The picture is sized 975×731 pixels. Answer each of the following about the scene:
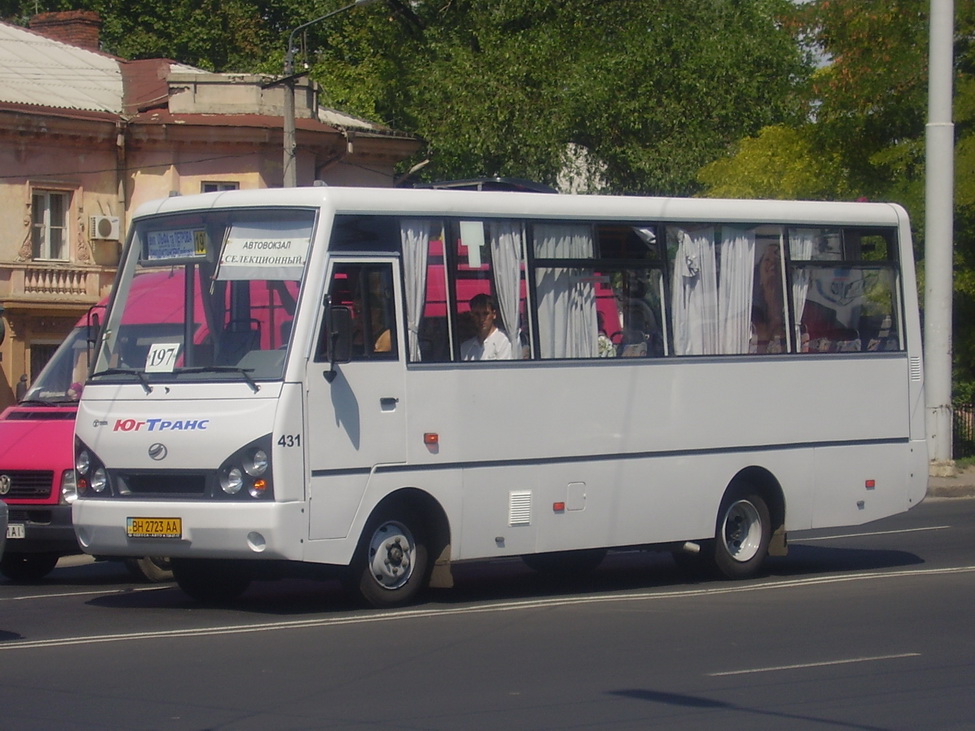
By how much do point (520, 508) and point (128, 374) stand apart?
3.08 metres

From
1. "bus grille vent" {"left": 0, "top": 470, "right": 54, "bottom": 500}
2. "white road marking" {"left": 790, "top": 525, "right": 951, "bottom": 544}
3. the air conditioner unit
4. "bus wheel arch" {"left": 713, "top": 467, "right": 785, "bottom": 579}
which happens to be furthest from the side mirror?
the air conditioner unit

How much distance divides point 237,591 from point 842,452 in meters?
5.55

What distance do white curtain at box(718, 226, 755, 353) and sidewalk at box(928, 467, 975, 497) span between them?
1054 cm

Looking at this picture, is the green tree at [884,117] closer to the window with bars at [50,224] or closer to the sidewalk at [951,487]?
the sidewalk at [951,487]

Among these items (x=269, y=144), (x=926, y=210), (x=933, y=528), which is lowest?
(x=933, y=528)

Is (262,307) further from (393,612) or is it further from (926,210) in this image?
(926,210)

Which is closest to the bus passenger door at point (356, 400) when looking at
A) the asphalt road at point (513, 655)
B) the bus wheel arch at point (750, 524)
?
the asphalt road at point (513, 655)

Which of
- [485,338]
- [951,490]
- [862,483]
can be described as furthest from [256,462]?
[951,490]

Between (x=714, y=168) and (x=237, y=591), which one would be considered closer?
(x=237, y=591)

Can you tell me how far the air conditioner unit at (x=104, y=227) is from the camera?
125 feet

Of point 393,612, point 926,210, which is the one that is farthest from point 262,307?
point 926,210

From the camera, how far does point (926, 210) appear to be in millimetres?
25234

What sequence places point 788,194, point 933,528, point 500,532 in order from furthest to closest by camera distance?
point 788,194 → point 933,528 → point 500,532

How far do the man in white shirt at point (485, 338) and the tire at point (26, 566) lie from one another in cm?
468
